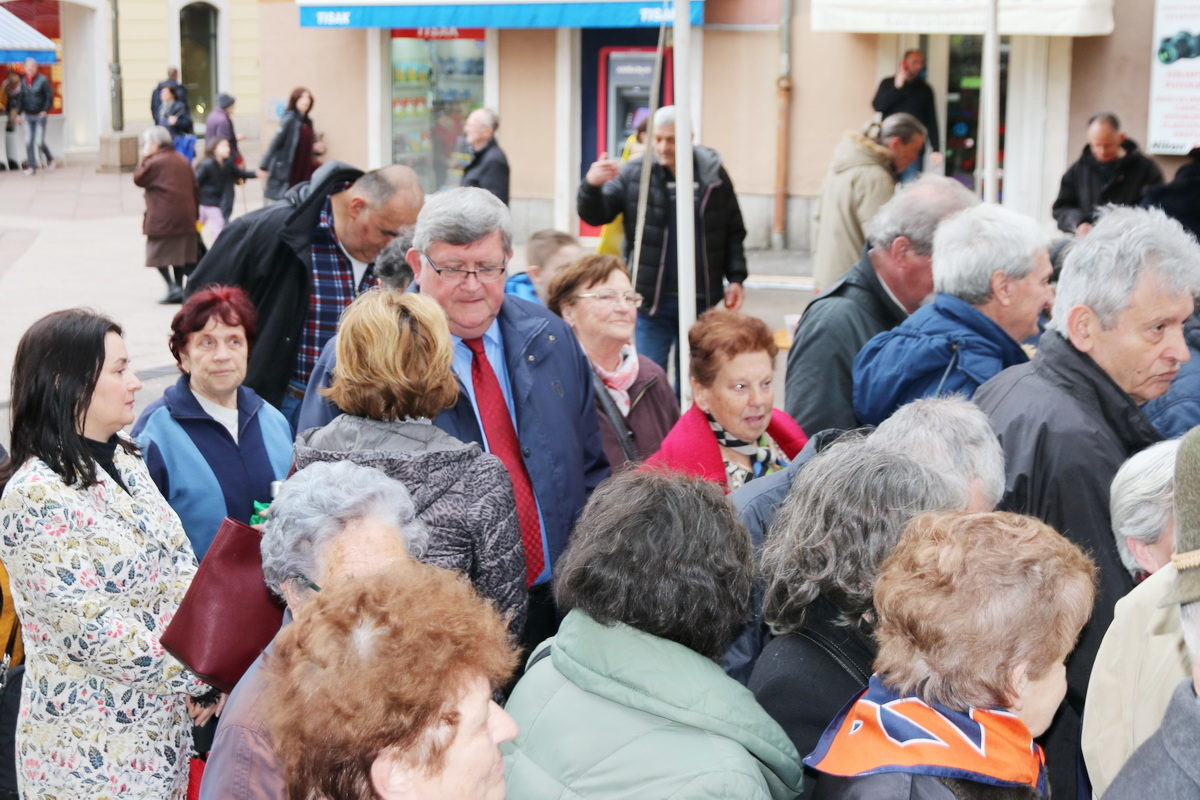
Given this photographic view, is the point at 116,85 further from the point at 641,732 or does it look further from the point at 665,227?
the point at 641,732

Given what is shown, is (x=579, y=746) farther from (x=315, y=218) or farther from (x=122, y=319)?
(x=122, y=319)

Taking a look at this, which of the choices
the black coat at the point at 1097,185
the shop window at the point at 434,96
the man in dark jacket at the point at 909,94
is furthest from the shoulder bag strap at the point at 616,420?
the shop window at the point at 434,96

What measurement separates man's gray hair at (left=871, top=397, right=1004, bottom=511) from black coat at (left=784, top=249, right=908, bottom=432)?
139 centimetres

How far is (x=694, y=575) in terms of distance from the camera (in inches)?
102

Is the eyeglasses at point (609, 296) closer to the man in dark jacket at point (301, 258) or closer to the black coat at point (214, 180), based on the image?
the man in dark jacket at point (301, 258)

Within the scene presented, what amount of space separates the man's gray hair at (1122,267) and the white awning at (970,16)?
1089 cm

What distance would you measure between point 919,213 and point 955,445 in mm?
Answer: 1727

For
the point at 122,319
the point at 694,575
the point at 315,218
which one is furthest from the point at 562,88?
the point at 694,575

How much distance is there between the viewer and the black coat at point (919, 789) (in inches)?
84.9

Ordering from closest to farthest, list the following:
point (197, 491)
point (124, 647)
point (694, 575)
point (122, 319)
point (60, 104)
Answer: point (694, 575) < point (124, 647) < point (197, 491) < point (122, 319) < point (60, 104)

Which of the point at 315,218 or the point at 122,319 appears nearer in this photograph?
the point at 315,218

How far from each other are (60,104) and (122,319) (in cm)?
1800

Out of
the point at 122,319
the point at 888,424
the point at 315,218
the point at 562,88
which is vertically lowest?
the point at 122,319

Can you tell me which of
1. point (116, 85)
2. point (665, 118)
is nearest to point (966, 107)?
point (665, 118)
